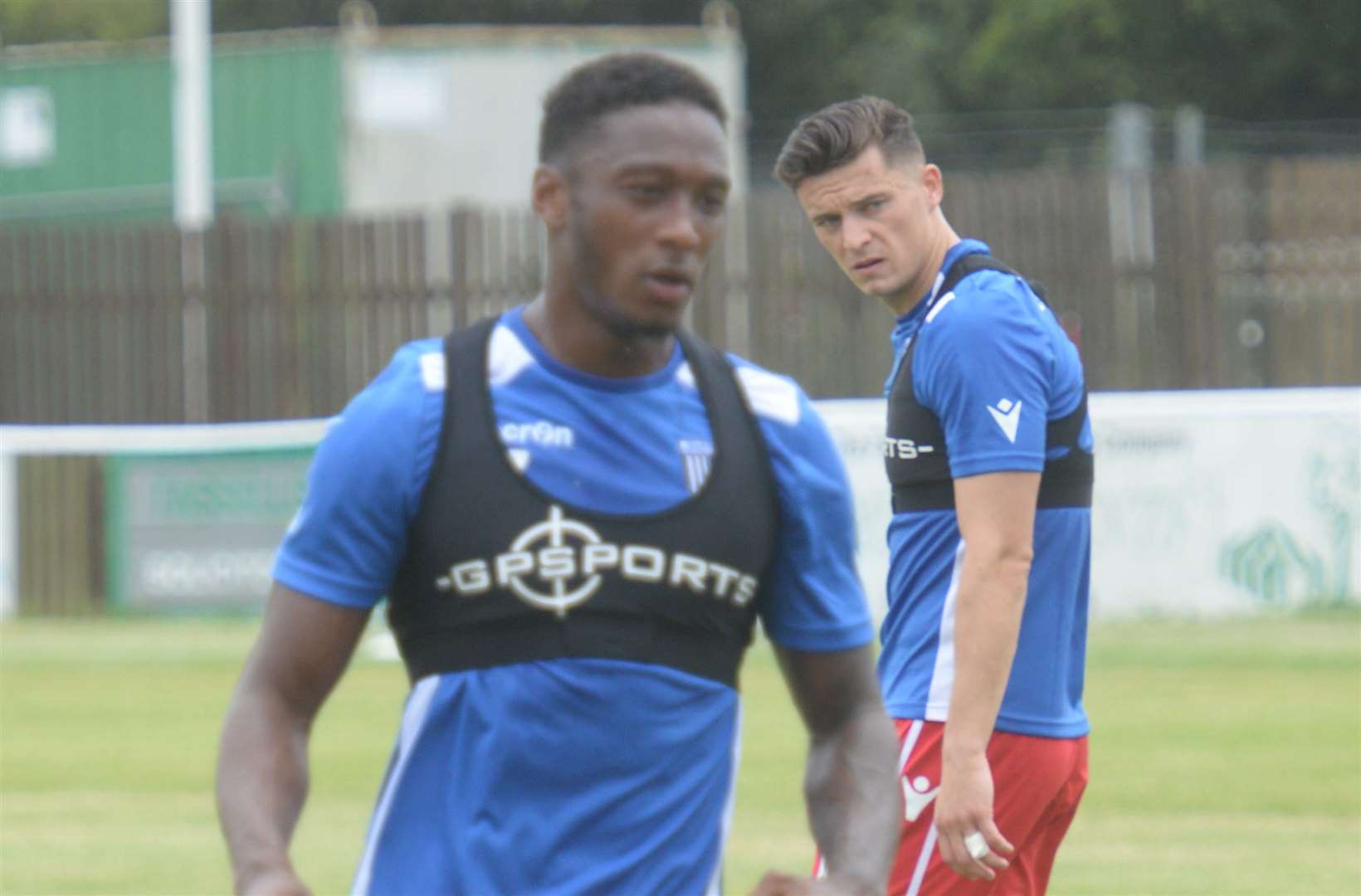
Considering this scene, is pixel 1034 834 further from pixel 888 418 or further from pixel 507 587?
pixel 507 587

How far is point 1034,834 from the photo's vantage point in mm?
5160

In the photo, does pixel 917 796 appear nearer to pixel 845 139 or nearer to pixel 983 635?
pixel 983 635

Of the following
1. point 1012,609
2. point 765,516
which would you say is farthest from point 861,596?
point 1012,609

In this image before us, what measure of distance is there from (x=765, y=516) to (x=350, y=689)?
510 inches

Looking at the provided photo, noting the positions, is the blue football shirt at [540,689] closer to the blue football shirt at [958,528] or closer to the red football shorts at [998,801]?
the blue football shirt at [958,528]

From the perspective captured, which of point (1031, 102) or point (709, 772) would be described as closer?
point (709, 772)

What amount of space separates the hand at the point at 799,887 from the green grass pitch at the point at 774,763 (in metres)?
6.03

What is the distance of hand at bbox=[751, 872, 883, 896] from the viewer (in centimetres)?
346

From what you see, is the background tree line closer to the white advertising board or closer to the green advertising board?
the white advertising board

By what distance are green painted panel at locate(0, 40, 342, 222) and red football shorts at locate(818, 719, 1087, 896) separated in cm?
2506

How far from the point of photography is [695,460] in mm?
3520

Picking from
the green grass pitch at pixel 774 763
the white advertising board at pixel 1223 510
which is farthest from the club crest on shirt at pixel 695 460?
the white advertising board at pixel 1223 510

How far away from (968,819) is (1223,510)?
44.8ft

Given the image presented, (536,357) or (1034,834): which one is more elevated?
(536,357)
